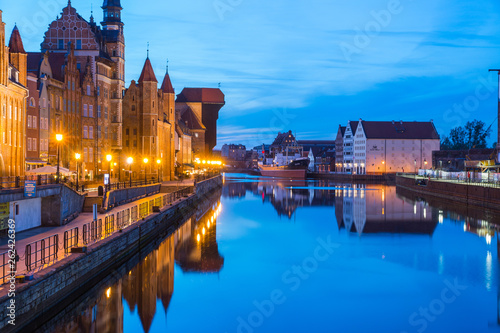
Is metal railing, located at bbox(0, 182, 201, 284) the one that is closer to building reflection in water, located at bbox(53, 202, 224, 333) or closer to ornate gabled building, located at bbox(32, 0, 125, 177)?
building reflection in water, located at bbox(53, 202, 224, 333)

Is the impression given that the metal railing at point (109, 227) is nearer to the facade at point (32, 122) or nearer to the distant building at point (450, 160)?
the facade at point (32, 122)

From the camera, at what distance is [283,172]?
168000mm

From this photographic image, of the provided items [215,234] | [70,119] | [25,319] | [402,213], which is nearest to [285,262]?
[215,234]

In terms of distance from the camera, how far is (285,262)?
2986 centimetres

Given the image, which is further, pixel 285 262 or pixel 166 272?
pixel 285 262

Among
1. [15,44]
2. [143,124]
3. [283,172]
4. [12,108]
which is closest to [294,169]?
[283,172]

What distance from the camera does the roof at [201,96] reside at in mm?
133000

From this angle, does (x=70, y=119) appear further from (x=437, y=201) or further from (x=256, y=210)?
(x=437, y=201)

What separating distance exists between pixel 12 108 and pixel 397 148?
111570 mm

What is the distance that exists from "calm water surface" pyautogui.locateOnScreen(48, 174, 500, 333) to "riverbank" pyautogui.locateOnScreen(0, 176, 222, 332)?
2.84 ft

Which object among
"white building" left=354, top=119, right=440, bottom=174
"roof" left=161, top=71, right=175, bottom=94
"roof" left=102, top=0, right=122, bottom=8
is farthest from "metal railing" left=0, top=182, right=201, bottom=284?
"white building" left=354, top=119, right=440, bottom=174

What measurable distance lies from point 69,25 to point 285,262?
40312mm

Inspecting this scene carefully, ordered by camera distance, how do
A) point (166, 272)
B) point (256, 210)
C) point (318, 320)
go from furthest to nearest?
point (256, 210) < point (166, 272) < point (318, 320)

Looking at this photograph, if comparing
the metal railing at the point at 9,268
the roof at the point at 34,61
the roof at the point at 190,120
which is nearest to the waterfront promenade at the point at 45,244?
the metal railing at the point at 9,268
